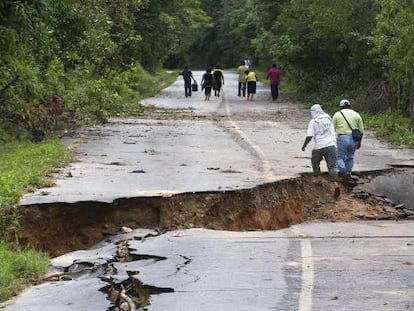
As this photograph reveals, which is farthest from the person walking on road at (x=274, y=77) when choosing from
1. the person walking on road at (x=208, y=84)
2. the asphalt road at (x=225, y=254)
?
the asphalt road at (x=225, y=254)

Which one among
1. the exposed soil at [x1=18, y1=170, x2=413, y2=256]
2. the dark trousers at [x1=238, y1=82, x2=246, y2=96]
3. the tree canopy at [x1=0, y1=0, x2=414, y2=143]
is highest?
the tree canopy at [x1=0, y1=0, x2=414, y2=143]

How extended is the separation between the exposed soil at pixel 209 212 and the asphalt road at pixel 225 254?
0.30m

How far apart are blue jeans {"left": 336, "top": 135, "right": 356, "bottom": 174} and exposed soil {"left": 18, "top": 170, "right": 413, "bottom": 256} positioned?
0.35 m

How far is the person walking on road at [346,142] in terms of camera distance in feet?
44.9

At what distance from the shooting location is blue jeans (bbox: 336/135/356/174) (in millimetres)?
13673

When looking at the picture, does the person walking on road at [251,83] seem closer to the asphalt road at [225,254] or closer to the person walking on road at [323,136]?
the asphalt road at [225,254]

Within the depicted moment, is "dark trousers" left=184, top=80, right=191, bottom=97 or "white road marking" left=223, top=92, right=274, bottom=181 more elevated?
"dark trousers" left=184, top=80, right=191, bottom=97

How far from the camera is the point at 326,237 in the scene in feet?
33.6

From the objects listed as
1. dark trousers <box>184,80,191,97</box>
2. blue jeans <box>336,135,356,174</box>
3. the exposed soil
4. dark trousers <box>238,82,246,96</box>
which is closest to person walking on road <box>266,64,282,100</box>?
dark trousers <box>238,82,246,96</box>

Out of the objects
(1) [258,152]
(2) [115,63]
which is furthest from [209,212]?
(2) [115,63]

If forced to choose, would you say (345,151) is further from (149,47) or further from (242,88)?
(242,88)

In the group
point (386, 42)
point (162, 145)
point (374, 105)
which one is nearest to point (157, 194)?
point (162, 145)

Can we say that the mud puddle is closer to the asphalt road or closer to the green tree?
the asphalt road

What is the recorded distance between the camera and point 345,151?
1372 cm
